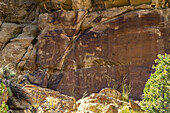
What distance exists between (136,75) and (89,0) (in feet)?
16.2

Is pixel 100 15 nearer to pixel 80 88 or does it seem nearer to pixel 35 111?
pixel 80 88

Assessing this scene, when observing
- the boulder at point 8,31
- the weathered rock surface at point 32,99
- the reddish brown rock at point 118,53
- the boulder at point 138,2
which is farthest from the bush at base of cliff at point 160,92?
the boulder at point 8,31

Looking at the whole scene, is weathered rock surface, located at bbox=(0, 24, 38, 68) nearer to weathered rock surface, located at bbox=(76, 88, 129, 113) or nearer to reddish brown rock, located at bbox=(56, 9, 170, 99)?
reddish brown rock, located at bbox=(56, 9, 170, 99)

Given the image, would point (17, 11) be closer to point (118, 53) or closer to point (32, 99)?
point (118, 53)

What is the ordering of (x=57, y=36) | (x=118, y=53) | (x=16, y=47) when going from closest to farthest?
(x=118, y=53), (x=57, y=36), (x=16, y=47)

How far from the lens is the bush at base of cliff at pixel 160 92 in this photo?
11.7 feet

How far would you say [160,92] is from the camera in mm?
3711

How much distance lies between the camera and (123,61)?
1144 centimetres

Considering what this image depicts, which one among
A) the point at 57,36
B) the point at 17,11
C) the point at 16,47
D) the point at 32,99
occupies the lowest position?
the point at 16,47

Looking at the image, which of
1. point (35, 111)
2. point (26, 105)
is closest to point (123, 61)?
point (26, 105)

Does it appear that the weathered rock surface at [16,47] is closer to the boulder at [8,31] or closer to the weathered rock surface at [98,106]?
the boulder at [8,31]

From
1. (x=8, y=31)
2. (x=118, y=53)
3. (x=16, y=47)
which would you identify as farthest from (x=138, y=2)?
(x=8, y=31)

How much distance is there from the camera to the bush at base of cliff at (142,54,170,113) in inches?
140

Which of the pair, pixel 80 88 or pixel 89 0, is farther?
pixel 89 0
